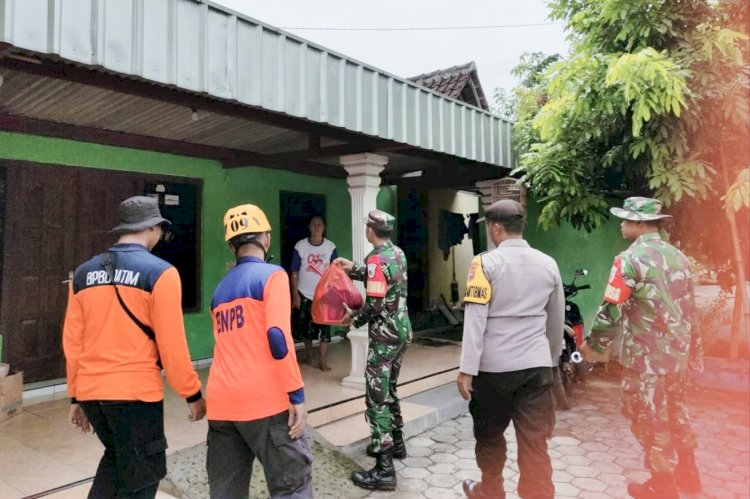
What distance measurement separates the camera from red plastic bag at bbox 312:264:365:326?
3.79m

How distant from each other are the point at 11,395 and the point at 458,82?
10483 mm

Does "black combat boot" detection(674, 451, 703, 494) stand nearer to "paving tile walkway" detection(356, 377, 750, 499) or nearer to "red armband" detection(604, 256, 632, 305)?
"paving tile walkway" detection(356, 377, 750, 499)

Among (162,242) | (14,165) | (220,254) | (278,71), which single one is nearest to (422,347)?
(220,254)

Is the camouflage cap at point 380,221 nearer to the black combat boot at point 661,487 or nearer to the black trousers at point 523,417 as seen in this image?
the black trousers at point 523,417

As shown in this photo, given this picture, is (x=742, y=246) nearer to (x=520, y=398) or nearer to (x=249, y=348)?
(x=520, y=398)

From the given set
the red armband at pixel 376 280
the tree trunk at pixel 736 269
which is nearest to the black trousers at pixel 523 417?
the red armband at pixel 376 280

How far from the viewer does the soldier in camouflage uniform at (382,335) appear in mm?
3457

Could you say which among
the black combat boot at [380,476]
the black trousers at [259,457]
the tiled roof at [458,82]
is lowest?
the black combat boot at [380,476]

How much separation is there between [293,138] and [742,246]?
5978mm

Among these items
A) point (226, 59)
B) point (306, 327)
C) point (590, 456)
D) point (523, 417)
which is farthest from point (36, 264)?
point (590, 456)

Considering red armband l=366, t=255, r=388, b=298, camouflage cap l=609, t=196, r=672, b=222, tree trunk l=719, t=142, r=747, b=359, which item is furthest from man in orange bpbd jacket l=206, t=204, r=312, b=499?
tree trunk l=719, t=142, r=747, b=359

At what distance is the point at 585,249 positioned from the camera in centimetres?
818

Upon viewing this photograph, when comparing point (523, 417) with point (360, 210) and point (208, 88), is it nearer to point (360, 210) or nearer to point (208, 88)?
point (208, 88)

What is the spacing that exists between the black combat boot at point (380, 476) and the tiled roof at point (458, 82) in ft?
31.3
